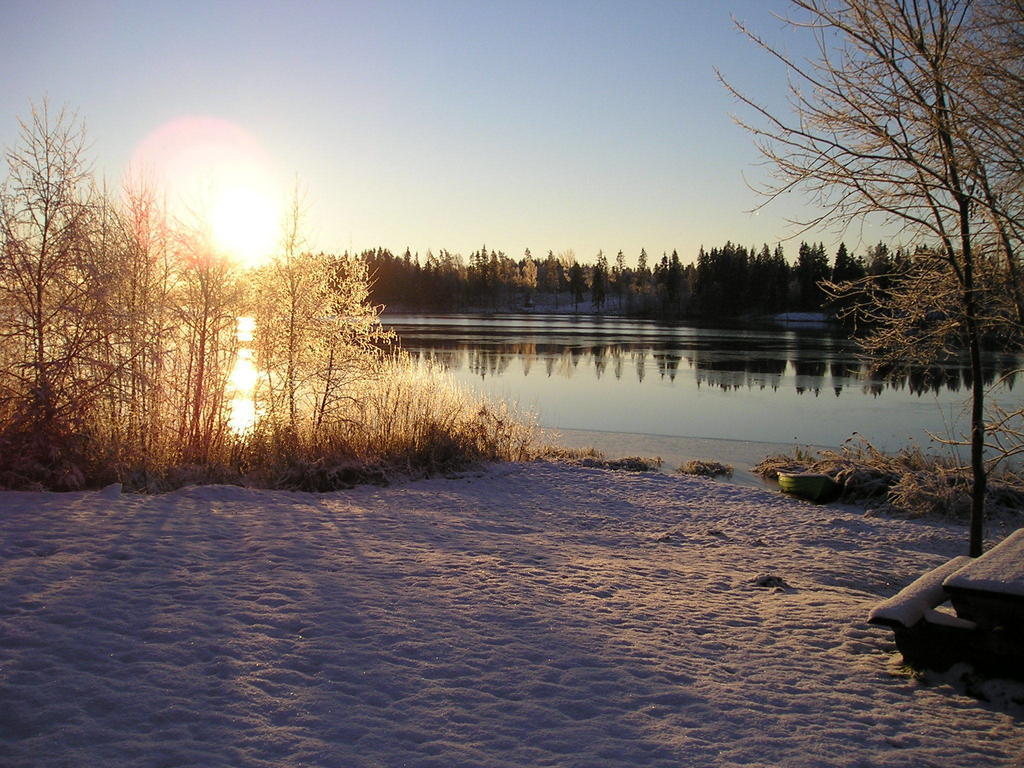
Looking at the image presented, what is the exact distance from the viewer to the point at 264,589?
212 inches

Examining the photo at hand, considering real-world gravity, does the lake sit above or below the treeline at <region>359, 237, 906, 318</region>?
below

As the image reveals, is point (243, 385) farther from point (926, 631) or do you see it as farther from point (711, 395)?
point (711, 395)

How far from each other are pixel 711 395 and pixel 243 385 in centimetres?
1937

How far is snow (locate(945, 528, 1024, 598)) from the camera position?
14.5 feet

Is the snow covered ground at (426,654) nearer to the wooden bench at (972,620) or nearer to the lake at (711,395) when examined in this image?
the wooden bench at (972,620)

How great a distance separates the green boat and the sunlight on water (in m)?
9.91

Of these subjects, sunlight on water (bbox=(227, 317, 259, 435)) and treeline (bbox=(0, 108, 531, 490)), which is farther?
sunlight on water (bbox=(227, 317, 259, 435))

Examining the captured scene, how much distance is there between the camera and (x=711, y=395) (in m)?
27.4

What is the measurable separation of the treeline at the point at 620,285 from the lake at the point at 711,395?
32283mm

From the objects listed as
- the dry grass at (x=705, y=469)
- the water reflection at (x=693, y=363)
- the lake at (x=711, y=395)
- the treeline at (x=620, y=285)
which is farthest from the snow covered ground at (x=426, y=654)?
the treeline at (x=620, y=285)

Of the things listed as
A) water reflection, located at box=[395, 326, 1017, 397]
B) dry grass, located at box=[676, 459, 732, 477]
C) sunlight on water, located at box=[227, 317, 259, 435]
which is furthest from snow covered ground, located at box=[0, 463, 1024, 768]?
water reflection, located at box=[395, 326, 1017, 397]

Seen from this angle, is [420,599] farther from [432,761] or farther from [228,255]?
[228,255]

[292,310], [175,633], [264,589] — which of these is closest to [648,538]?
[264,589]

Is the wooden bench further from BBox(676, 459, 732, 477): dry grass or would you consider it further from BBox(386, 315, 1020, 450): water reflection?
BBox(676, 459, 732, 477): dry grass
